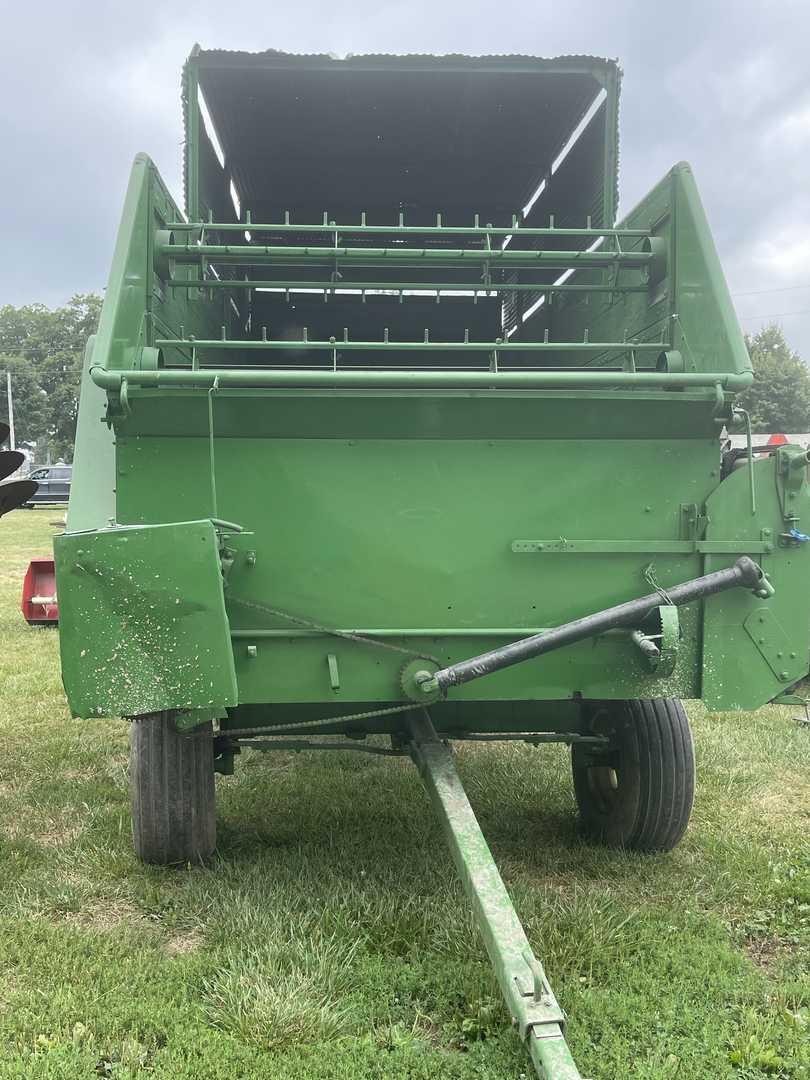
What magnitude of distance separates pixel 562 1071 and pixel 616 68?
3988mm

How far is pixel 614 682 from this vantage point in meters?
2.98

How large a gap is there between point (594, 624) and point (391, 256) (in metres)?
1.71

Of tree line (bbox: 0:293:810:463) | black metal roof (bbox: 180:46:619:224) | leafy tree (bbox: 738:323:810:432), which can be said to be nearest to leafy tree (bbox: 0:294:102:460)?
tree line (bbox: 0:293:810:463)

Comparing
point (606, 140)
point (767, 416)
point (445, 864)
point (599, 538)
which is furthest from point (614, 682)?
point (767, 416)

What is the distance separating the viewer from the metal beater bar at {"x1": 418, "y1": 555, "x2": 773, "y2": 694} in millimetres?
2703

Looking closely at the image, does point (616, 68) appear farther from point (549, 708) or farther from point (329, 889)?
point (329, 889)

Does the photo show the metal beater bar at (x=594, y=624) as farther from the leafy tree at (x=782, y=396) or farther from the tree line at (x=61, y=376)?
the leafy tree at (x=782, y=396)

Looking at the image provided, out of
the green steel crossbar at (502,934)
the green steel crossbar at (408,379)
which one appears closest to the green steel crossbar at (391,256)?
the green steel crossbar at (408,379)

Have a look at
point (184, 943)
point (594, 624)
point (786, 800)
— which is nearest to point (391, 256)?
point (594, 624)

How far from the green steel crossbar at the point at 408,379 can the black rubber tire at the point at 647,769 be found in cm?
131

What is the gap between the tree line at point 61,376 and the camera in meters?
49.8

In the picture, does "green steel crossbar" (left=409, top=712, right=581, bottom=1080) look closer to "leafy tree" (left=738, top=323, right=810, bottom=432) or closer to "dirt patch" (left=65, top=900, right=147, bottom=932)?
"dirt patch" (left=65, top=900, right=147, bottom=932)

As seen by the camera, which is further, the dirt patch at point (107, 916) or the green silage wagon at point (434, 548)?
the dirt patch at point (107, 916)

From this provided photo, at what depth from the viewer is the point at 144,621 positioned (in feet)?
8.10
